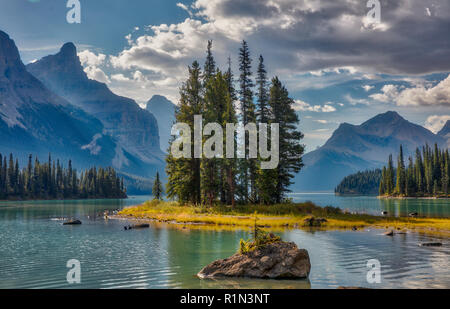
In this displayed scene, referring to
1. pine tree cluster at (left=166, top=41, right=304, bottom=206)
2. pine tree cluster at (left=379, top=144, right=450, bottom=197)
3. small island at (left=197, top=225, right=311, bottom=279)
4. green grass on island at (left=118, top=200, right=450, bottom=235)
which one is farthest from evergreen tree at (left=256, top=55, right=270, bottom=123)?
pine tree cluster at (left=379, top=144, right=450, bottom=197)

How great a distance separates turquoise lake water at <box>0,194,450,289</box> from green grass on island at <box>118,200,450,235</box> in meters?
Answer: 5.75

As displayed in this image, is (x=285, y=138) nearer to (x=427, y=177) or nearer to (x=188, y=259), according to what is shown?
(x=188, y=259)

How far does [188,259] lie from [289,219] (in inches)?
912

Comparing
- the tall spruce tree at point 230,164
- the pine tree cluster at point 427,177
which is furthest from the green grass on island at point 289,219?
the pine tree cluster at point 427,177

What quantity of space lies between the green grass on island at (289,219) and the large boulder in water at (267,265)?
71.2ft

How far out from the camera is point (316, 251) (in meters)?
24.4

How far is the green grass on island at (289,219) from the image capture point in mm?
40000

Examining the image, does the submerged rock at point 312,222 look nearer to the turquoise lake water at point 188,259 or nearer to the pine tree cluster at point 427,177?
the turquoise lake water at point 188,259

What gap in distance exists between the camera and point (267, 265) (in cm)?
1681

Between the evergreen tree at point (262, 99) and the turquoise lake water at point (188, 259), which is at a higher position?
the evergreen tree at point (262, 99)

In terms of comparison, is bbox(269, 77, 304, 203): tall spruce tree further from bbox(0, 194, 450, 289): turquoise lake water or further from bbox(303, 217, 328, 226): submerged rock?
bbox(0, 194, 450, 289): turquoise lake water

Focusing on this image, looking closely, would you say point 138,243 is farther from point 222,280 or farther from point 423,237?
point 423,237

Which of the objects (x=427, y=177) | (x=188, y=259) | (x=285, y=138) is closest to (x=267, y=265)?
(x=188, y=259)
